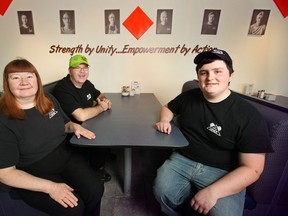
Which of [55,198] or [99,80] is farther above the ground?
[99,80]

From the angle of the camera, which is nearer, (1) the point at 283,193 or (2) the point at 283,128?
(2) the point at 283,128

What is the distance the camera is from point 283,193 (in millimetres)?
1102

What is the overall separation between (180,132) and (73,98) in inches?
35.2

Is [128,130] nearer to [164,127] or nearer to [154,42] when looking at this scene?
[164,127]

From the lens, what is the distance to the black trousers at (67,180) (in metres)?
0.96

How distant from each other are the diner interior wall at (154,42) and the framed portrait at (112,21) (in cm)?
4

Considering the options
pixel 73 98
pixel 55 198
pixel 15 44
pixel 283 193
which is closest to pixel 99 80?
pixel 73 98

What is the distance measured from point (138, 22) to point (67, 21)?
34.1 inches

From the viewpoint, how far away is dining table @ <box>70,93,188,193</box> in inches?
40.8

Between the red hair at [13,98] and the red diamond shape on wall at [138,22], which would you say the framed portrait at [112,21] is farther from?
the red hair at [13,98]

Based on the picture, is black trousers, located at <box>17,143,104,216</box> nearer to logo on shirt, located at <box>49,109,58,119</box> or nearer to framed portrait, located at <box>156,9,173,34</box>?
logo on shirt, located at <box>49,109,58,119</box>

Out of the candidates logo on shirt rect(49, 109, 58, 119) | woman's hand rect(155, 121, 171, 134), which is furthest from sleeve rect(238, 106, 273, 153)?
logo on shirt rect(49, 109, 58, 119)

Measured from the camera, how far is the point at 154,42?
2.24 m

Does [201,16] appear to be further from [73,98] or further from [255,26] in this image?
[73,98]
